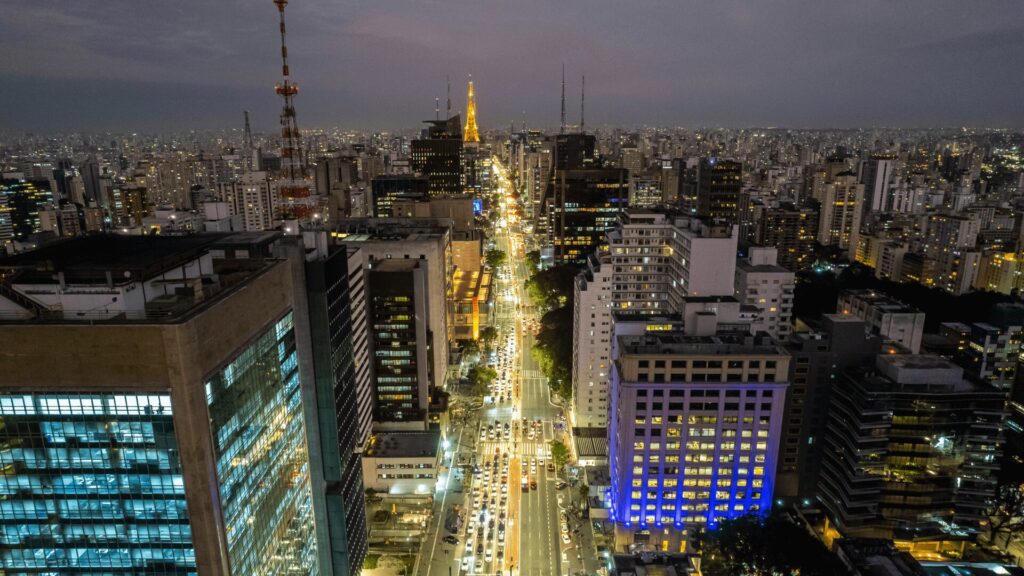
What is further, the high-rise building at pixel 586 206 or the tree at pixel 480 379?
the high-rise building at pixel 586 206

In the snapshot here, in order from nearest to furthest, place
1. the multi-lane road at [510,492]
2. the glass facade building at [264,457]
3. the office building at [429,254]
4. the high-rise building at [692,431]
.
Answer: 1. the glass facade building at [264,457]
2. the high-rise building at [692,431]
3. the multi-lane road at [510,492]
4. the office building at [429,254]

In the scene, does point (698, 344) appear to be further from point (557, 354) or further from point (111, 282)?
point (111, 282)

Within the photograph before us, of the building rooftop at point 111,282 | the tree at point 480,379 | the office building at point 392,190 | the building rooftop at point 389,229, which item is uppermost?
the building rooftop at point 111,282

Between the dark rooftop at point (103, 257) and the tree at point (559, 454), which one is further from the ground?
the dark rooftop at point (103, 257)

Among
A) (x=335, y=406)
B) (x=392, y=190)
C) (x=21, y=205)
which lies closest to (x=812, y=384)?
(x=335, y=406)

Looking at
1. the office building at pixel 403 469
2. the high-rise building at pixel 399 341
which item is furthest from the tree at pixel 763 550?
the high-rise building at pixel 399 341

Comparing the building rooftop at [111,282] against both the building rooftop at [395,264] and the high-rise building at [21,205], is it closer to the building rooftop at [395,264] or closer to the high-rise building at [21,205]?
the building rooftop at [395,264]
